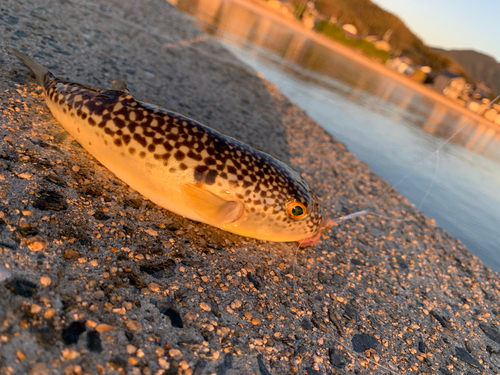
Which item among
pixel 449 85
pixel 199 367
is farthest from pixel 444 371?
pixel 449 85

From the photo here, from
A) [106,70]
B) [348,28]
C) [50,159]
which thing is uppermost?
[348,28]

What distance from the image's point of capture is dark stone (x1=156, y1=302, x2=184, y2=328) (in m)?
2.06

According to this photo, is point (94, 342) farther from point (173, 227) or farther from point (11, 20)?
point (11, 20)

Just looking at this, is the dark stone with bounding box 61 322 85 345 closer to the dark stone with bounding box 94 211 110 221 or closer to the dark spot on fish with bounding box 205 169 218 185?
the dark stone with bounding box 94 211 110 221

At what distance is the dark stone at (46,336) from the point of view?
1581 millimetres

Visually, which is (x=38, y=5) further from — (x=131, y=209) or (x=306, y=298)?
(x=306, y=298)

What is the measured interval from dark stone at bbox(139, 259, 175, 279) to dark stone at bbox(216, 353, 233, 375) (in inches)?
29.1

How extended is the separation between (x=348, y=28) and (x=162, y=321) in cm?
10166

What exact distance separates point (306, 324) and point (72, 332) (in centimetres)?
176

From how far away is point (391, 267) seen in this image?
4.02 m

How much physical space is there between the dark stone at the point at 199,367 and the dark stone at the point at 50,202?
Answer: 156cm

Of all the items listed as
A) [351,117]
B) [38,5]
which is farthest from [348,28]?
[38,5]

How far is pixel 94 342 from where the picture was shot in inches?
67.3

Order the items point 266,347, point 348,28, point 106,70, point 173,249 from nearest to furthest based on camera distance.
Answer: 1. point 266,347
2. point 173,249
3. point 106,70
4. point 348,28
